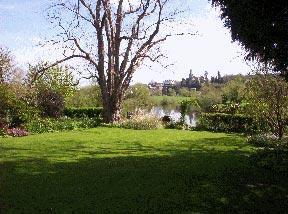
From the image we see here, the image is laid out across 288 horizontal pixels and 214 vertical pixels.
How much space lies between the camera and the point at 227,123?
28.3 metres

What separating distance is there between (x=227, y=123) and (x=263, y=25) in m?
20.3

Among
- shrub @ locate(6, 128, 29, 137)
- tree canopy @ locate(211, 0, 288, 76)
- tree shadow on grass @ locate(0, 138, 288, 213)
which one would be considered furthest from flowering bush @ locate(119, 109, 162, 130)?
tree canopy @ locate(211, 0, 288, 76)

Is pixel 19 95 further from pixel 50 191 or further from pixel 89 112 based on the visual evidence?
pixel 50 191

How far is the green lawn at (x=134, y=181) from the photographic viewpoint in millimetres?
7172

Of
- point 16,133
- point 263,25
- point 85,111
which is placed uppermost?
point 263,25

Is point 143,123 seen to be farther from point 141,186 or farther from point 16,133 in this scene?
point 141,186

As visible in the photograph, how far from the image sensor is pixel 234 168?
1098 centimetres

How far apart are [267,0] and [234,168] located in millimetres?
5040

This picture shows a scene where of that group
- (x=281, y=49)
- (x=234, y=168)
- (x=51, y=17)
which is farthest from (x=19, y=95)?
(x=281, y=49)

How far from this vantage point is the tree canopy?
27.2 feet

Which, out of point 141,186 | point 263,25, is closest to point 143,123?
point 141,186

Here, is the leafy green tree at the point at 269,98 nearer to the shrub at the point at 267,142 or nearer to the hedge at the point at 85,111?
the shrub at the point at 267,142

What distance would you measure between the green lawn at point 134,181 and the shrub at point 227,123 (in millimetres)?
12208

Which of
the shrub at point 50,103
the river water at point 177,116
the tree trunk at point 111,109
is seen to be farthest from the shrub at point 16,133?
the river water at point 177,116
